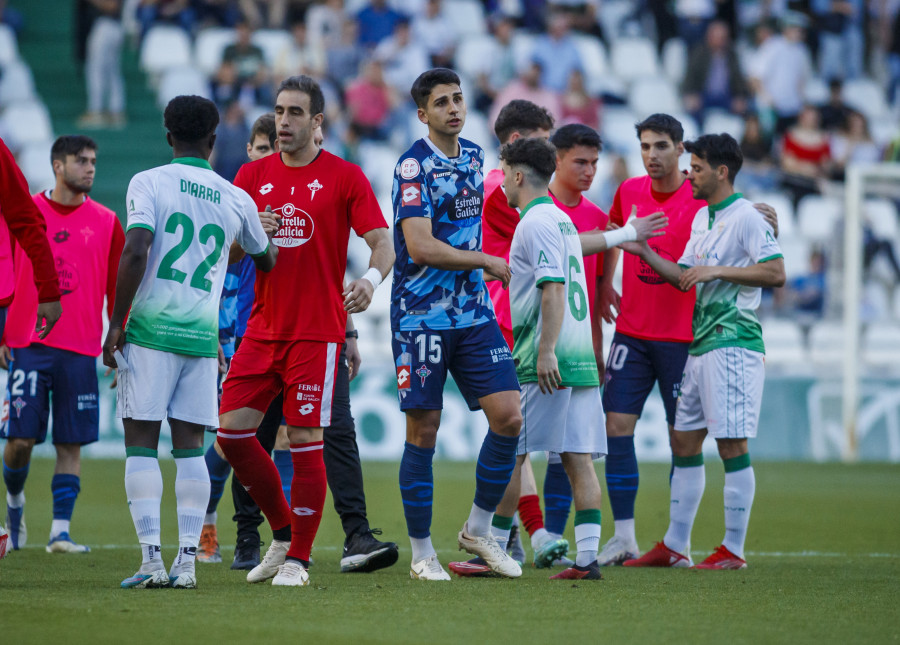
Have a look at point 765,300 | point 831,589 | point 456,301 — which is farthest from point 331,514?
point 765,300

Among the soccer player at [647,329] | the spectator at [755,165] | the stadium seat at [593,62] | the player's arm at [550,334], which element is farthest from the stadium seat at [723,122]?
the player's arm at [550,334]

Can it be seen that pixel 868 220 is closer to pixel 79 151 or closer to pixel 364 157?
pixel 364 157

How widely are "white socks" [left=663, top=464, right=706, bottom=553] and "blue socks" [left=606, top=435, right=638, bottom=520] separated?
263 mm

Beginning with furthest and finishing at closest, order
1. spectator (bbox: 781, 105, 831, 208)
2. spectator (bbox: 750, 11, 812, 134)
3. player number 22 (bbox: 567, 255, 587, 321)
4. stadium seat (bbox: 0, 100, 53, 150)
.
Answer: spectator (bbox: 750, 11, 812, 134) < spectator (bbox: 781, 105, 831, 208) < stadium seat (bbox: 0, 100, 53, 150) < player number 22 (bbox: 567, 255, 587, 321)

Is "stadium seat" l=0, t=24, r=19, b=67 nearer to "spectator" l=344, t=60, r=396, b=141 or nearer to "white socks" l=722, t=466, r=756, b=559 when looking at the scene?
"spectator" l=344, t=60, r=396, b=141

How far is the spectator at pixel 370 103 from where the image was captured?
17578mm

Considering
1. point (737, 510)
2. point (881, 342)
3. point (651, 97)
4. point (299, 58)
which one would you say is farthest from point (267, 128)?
point (651, 97)

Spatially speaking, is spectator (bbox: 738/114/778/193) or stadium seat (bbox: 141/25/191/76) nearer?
spectator (bbox: 738/114/778/193)

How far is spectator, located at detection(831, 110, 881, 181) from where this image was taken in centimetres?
1850

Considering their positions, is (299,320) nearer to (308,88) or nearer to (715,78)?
(308,88)

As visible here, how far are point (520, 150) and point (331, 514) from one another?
4606mm

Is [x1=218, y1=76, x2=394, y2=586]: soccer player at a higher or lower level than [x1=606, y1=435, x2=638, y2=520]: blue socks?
higher

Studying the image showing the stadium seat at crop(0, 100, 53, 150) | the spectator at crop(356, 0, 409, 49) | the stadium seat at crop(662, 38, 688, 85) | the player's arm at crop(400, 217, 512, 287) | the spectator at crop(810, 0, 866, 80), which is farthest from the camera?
the spectator at crop(810, 0, 866, 80)

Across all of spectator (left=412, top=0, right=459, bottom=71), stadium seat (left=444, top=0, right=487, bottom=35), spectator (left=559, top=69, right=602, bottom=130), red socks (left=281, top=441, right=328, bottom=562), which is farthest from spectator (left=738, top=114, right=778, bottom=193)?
red socks (left=281, top=441, right=328, bottom=562)
